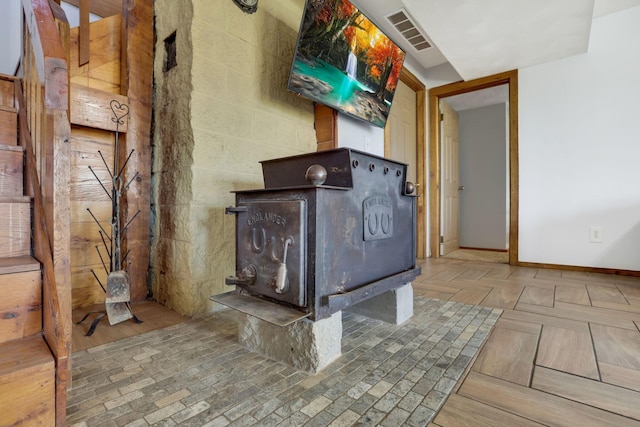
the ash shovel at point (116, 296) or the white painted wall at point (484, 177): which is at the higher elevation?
the white painted wall at point (484, 177)

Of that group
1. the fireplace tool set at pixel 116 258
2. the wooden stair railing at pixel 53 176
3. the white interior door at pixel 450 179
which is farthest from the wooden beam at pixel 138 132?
the white interior door at pixel 450 179

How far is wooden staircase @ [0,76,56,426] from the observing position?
0.63 meters

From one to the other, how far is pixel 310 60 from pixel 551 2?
1.68m

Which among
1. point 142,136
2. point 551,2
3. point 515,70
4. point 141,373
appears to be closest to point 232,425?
point 141,373

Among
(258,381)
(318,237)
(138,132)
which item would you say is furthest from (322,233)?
(138,132)

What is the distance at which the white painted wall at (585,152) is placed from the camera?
246 centimetres

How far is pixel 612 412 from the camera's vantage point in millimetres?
797

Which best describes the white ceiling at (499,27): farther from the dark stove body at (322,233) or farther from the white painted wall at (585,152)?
the dark stove body at (322,233)

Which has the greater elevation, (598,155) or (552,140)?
(552,140)

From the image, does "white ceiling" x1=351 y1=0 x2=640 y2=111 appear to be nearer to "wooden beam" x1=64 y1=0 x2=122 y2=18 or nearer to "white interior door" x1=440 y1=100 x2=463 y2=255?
"white interior door" x1=440 y1=100 x2=463 y2=255

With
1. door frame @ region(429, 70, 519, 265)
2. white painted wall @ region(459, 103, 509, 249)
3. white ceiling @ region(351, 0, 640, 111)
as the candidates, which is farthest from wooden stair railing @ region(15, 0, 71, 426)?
white painted wall @ region(459, 103, 509, 249)

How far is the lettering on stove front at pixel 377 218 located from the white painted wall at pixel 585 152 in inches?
90.8

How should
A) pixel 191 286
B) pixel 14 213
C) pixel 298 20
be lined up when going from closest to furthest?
pixel 14 213 < pixel 191 286 < pixel 298 20

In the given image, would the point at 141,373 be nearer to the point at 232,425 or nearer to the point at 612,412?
the point at 232,425
